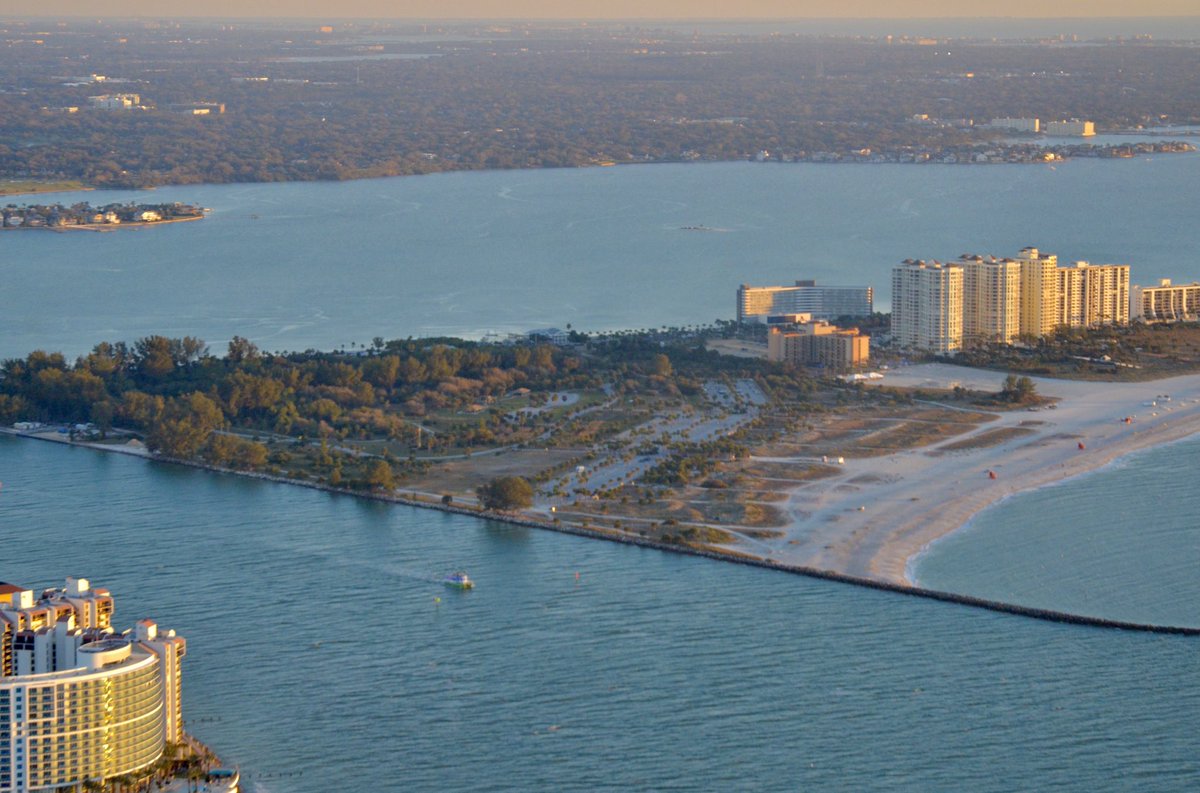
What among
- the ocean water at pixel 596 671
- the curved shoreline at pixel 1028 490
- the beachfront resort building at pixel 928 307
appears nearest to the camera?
the ocean water at pixel 596 671

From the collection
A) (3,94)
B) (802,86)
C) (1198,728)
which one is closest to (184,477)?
(1198,728)

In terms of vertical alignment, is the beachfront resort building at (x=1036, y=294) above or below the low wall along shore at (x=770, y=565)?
above

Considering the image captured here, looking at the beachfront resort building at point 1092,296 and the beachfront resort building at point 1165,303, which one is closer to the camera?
the beachfront resort building at point 1092,296

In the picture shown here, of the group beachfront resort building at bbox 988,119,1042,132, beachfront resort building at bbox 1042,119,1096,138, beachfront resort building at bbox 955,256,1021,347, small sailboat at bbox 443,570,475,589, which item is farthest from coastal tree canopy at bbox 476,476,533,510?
beachfront resort building at bbox 988,119,1042,132

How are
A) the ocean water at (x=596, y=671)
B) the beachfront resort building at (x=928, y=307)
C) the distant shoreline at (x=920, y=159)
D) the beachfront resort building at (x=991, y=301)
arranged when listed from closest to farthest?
1. the ocean water at (x=596, y=671)
2. the beachfront resort building at (x=928, y=307)
3. the beachfront resort building at (x=991, y=301)
4. the distant shoreline at (x=920, y=159)

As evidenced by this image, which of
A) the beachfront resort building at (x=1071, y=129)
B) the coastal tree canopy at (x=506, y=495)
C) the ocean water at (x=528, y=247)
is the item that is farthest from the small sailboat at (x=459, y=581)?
the beachfront resort building at (x=1071, y=129)

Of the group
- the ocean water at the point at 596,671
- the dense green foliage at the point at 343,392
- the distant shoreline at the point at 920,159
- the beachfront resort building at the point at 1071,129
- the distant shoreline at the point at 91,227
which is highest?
the beachfront resort building at the point at 1071,129

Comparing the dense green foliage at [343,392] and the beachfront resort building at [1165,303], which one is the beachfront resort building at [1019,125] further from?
the dense green foliage at [343,392]

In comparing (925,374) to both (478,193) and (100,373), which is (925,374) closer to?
(100,373)

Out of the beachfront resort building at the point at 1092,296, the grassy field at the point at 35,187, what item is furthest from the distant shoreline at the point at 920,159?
the beachfront resort building at the point at 1092,296
